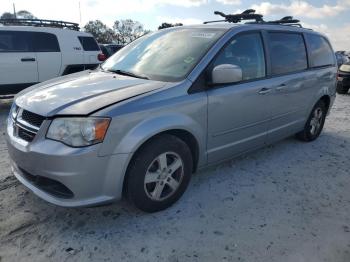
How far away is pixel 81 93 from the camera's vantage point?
295 centimetres

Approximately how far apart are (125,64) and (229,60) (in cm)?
115

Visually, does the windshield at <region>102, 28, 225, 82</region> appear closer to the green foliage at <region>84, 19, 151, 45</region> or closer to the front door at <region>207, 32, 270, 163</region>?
the front door at <region>207, 32, 270, 163</region>

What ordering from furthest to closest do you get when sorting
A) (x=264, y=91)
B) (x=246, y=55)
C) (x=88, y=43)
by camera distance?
(x=88, y=43)
(x=264, y=91)
(x=246, y=55)

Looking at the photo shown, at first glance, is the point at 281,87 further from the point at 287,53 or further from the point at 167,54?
the point at 167,54

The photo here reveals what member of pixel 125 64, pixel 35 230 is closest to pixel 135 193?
pixel 35 230

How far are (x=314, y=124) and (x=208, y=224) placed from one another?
3.25 meters

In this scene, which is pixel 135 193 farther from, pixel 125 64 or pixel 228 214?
pixel 125 64

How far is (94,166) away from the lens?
102 inches

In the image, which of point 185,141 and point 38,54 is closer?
point 185,141

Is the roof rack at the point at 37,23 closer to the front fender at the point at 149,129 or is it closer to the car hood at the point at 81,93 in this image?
the car hood at the point at 81,93

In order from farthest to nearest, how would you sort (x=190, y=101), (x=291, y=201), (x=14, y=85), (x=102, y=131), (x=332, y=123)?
1. (x=14, y=85)
2. (x=332, y=123)
3. (x=291, y=201)
4. (x=190, y=101)
5. (x=102, y=131)

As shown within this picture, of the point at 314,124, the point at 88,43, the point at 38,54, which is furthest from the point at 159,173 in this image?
the point at 88,43

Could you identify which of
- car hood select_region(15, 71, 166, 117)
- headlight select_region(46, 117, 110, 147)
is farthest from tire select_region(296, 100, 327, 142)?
headlight select_region(46, 117, 110, 147)

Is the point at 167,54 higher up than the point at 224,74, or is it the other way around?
the point at 167,54
